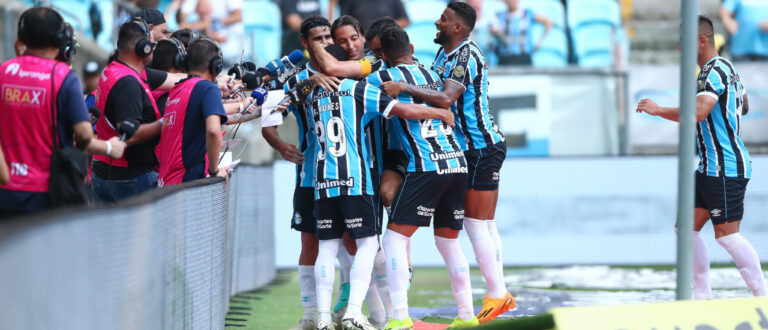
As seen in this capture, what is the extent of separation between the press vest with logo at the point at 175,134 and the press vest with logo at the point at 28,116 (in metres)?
1.13

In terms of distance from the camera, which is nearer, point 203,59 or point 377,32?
point 203,59

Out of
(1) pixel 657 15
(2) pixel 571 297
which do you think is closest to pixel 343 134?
(2) pixel 571 297

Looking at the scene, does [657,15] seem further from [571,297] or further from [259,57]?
[571,297]

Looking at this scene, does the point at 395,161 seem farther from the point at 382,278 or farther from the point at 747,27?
the point at 747,27

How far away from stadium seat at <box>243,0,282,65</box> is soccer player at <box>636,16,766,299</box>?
7325mm

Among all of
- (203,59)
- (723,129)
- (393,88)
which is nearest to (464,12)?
(393,88)

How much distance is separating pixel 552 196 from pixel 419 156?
702 cm

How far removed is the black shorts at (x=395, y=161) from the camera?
730cm

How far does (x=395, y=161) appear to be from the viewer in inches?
290

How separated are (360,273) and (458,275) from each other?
79 cm

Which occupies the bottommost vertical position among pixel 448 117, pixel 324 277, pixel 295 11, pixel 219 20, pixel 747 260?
pixel 747 260

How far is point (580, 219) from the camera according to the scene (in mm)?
13523

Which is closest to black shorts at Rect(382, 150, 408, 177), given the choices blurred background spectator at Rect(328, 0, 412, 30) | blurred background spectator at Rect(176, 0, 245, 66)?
blurred background spectator at Rect(328, 0, 412, 30)

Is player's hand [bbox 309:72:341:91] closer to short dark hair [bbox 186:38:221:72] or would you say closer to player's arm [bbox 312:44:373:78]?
player's arm [bbox 312:44:373:78]
